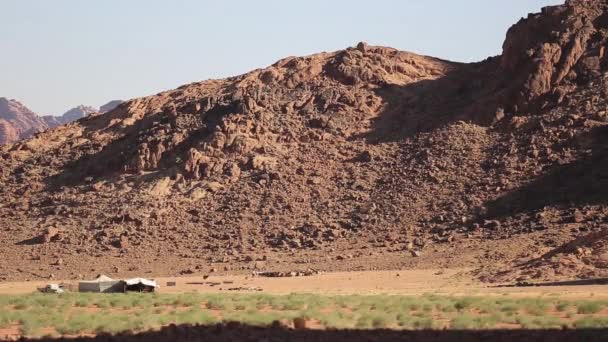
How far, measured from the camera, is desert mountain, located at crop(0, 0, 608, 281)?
49.7 meters

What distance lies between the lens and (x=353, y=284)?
41625 millimetres

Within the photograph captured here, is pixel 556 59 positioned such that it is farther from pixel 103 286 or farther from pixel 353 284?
pixel 103 286

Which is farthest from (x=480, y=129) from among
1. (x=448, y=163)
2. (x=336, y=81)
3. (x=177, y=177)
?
(x=177, y=177)

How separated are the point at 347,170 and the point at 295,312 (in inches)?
1244

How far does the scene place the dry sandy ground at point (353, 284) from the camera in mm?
35281

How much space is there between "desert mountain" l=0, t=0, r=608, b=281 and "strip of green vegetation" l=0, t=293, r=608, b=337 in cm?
1575

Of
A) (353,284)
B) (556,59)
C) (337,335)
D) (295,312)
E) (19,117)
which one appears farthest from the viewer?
(19,117)

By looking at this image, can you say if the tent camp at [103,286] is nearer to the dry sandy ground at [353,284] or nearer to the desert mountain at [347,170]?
the dry sandy ground at [353,284]

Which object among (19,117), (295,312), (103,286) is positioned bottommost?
(103,286)

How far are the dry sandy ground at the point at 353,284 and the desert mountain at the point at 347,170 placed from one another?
2413 millimetres

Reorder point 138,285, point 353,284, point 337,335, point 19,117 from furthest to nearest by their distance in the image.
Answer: point 19,117, point 353,284, point 138,285, point 337,335

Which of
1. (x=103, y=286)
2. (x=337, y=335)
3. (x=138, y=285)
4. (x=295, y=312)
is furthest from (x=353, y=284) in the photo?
(x=337, y=335)

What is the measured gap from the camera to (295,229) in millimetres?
53312

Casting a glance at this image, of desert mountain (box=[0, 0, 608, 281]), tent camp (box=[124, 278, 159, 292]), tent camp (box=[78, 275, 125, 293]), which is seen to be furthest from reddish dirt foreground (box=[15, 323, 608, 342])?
desert mountain (box=[0, 0, 608, 281])
